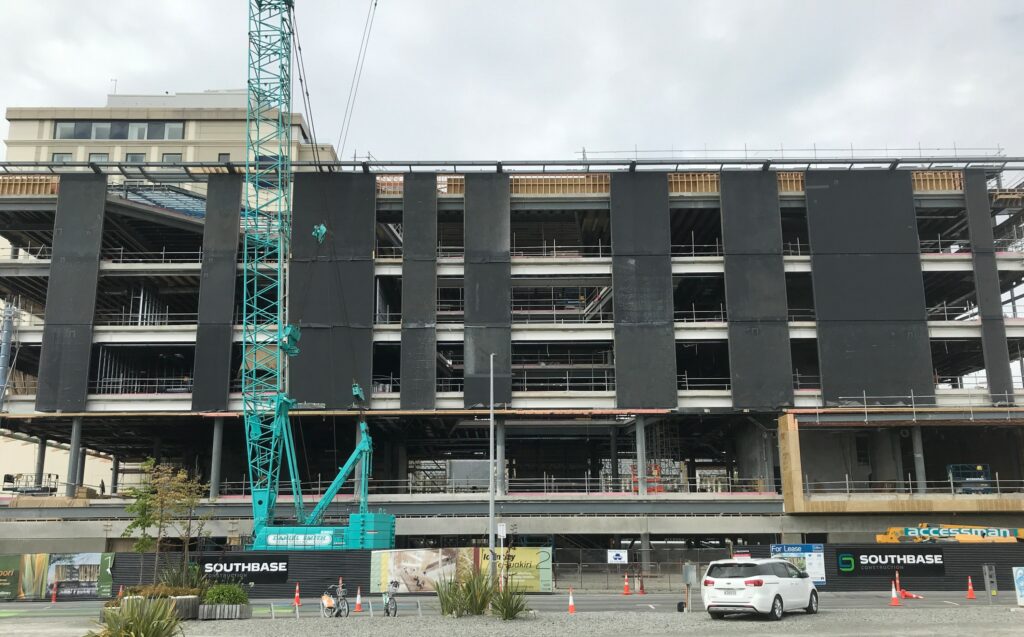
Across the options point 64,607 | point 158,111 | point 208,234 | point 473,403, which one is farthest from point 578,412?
point 158,111

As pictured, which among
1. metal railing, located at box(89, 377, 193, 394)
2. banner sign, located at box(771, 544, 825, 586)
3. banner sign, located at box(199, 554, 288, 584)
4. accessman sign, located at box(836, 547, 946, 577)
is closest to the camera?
banner sign, located at box(771, 544, 825, 586)

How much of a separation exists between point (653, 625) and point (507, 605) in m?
3.85

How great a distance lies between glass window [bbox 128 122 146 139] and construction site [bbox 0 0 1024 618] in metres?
29.7

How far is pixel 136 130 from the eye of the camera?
92312 mm

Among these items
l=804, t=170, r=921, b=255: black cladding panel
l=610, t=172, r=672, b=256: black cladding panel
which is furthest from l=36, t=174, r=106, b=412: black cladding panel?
l=804, t=170, r=921, b=255: black cladding panel

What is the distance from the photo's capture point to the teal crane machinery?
152 ft

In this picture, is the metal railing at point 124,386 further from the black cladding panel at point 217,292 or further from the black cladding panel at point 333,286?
the black cladding panel at point 333,286

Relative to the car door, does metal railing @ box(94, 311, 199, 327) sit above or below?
above

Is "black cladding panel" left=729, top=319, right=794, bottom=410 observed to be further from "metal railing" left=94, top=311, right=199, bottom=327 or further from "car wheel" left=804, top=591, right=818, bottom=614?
"metal railing" left=94, top=311, right=199, bottom=327

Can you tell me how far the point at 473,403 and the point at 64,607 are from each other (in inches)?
1007

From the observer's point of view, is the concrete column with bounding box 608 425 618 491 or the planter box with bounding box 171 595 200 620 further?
the concrete column with bounding box 608 425 618 491

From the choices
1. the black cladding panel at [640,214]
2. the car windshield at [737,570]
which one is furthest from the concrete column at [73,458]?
the car windshield at [737,570]

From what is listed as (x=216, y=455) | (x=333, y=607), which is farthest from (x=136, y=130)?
(x=333, y=607)

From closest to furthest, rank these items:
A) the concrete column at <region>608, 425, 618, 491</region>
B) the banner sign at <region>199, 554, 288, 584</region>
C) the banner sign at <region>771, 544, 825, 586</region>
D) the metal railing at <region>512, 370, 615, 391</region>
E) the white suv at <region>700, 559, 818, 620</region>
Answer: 1. the white suv at <region>700, 559, 818, 620</region>
2. the banner sign at <region>771, 544, 825, 586</region>
3. the banner sign at <region>199, 554, 288, 584</region>
4. the metal railing at <region>512, 370, 615, 391</region>
5. the concrete column at <region>608, 425, 618, 491</region>
